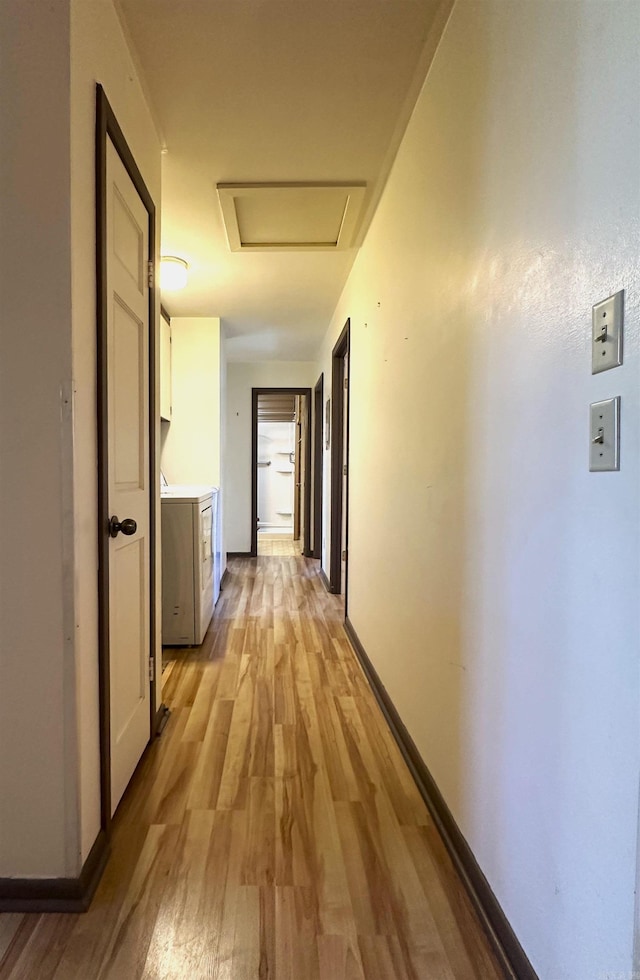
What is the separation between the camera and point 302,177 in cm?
201

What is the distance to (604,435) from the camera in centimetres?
69

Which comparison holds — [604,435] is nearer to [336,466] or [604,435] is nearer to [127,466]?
[127,466]

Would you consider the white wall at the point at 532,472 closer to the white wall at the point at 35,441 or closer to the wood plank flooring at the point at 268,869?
the wood plank flooring at the point at 268,869

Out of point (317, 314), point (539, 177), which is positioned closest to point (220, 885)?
point (539, 177)

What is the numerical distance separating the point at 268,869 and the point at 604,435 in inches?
50.9

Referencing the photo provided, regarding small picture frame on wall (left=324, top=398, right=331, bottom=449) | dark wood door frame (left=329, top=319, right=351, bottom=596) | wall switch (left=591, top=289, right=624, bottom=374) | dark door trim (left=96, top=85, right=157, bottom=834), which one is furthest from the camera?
small picture frame on wall (left=324, top=398, right=331, bottom=449)

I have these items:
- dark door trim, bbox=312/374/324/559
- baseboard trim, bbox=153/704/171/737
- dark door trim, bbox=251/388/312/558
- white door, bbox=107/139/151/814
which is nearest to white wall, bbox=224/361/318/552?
dark door trim, bbox=251/388/312/558

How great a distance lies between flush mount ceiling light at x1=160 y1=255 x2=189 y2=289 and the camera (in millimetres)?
2730

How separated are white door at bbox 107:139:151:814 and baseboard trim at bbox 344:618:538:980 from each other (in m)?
0.93

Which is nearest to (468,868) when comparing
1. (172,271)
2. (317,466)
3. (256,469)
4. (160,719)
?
(160,719)

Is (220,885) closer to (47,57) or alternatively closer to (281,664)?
(281,664)

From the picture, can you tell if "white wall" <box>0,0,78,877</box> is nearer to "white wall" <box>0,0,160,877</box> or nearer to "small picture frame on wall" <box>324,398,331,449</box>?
"white wall" <box>0,0,160,877</box>

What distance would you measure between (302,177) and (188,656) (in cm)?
244

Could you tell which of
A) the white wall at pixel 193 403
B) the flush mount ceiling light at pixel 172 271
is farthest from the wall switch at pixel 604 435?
the white wall at pixel 193 403
